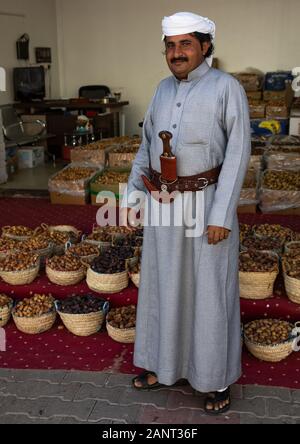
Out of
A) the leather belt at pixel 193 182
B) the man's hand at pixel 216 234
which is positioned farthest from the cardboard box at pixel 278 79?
the man's hand at pixel 216 234

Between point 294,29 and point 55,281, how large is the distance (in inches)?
272

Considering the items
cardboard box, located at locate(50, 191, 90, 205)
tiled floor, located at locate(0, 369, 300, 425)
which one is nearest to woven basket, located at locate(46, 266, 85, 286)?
tiled floor, located at locate(0, 369, 300, 425)

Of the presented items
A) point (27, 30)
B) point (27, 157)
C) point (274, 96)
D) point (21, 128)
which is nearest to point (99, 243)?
point (27, 157)

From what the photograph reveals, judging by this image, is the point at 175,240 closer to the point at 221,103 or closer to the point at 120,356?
the point at 221,103

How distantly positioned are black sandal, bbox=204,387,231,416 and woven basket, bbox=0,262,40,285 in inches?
55.4

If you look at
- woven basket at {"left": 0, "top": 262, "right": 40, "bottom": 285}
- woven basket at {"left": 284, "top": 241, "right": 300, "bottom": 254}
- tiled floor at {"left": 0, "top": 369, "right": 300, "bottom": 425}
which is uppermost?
woven basket at {"left": 284, "top": 241, "right": 300, "bottom": 254}

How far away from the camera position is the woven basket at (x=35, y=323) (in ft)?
9.48

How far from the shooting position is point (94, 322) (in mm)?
2895

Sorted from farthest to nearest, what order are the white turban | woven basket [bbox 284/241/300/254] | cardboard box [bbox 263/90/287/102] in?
cardboard box [bbox 263/90/287/102]
woven basket [bbox 284/241/300/254]
the white turban

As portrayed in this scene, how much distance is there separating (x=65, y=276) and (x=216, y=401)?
1.28 metres

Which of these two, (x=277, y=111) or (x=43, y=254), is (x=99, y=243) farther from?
(x=277, y=111)

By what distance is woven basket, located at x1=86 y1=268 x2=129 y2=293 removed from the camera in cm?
Answer: 303

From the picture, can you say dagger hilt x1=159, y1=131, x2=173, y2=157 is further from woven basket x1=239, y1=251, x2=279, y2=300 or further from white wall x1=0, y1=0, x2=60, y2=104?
white wall x1=0, y1=0, x2=60, y2=104

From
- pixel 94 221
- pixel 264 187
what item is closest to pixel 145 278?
pixel 94 221
